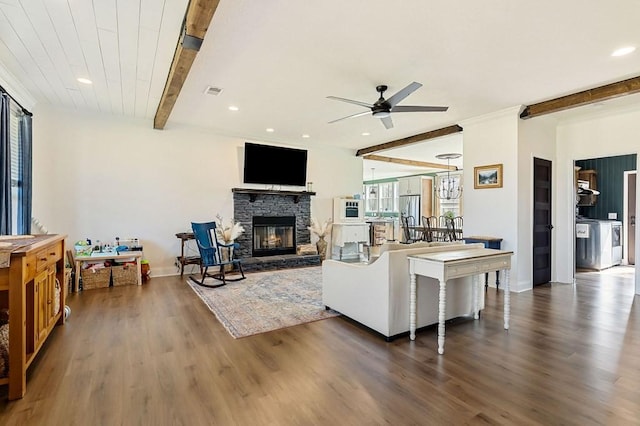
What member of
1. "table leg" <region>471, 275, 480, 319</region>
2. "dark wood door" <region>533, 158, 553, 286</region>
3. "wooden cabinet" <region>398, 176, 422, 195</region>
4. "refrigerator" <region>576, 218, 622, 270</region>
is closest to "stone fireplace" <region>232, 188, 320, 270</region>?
"table leg" <region>471, 275, 480, 319</region>

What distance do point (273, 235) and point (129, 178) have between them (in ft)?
9.73

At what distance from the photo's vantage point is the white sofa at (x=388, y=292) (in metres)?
2.90

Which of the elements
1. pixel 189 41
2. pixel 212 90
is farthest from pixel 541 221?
pixel 189 41

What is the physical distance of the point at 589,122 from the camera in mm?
5238

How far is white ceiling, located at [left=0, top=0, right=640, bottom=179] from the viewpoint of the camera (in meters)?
2.50

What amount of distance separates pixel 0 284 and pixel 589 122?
24.5 feet

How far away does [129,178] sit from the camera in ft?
18.2

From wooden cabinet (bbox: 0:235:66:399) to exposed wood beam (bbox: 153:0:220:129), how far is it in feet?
6.46

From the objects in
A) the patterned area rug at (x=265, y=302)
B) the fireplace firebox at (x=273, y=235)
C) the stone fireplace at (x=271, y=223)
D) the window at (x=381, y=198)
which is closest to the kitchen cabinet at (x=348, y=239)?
the stone fireplace at (x=271, y=223)

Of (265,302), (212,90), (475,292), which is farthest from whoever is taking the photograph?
(212,90)

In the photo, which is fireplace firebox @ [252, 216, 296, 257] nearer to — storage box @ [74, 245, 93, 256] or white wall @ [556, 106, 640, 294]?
storage box @ [74, 245, 93, 256]

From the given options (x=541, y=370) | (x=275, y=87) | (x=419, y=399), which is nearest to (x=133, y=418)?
(x=419, y=399)

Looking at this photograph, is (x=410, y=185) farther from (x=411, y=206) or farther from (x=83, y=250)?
(x=83, y=250)

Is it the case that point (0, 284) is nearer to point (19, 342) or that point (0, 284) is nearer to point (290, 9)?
point (19, 342)
